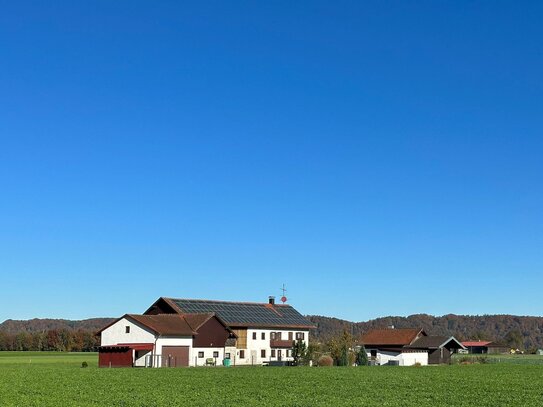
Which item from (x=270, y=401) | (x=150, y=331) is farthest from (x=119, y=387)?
(x=150, y=331)

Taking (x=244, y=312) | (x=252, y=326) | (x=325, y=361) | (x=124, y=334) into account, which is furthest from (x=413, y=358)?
(x=124, y=334)

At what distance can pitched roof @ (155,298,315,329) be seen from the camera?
92188 millimetres

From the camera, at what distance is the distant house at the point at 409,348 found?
317 ft

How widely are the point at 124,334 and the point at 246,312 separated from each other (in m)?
20.0

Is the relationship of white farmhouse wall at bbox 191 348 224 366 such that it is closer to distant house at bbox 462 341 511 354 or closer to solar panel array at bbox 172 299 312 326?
solar panel array at bbox 172 299 312 326

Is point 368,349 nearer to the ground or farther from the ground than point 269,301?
nearer to the ground

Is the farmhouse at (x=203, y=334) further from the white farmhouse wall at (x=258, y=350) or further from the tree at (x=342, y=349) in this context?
the tree at (x=342, y=349)

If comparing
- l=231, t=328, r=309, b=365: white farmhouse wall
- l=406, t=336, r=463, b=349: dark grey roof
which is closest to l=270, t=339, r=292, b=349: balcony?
l=231, t=328, r=309, b=365: white farmhouse wall

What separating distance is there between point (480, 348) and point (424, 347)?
10198 cm

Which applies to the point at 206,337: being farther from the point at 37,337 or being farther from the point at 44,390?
the point at 37,337

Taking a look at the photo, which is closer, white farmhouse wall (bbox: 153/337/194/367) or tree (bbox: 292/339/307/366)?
white farmhouse wall (bbox: 153/337/194/367)

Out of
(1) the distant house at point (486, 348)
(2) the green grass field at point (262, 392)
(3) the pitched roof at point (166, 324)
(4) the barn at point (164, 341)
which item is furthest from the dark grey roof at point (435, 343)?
(1) the distant house at point (486, 348)

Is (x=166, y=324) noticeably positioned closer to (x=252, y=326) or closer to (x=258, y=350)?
(x=252, y=326)

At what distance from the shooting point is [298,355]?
8569 centimetres
